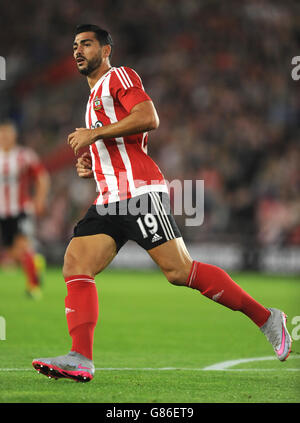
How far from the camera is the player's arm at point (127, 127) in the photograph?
4379 millimetres

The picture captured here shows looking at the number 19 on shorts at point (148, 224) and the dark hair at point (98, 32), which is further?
the dark hair at point (98, 32)

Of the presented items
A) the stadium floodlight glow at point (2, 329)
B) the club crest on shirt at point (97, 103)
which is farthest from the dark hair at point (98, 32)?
the stadium floodlight glow at point (2, 329)

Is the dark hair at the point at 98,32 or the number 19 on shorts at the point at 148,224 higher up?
the dark hair at the point at 98,32

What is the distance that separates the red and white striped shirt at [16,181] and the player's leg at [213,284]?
5.95m

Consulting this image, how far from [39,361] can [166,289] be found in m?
7.69

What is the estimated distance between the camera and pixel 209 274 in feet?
14.9

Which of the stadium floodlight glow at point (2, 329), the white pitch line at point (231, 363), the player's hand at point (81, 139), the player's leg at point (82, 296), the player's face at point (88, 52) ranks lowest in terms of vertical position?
the stadium floodlight glow at point (2, 329)

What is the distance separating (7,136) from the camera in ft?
33.5

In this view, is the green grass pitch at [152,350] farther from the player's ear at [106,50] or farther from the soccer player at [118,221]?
the player's ear at [106,50]

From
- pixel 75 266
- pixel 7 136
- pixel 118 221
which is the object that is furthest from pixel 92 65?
pixel 7 136

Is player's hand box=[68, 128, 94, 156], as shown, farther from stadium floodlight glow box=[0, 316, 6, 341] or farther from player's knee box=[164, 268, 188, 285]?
stadium floodlight glow box=[0, 316, 6, 341]

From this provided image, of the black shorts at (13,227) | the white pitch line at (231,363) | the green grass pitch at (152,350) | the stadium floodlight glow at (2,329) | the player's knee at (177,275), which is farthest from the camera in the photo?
the black shorts at (13,227)

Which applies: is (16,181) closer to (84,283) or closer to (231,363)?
(231,363)
